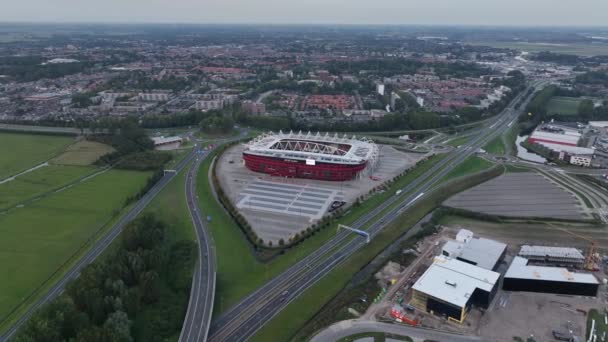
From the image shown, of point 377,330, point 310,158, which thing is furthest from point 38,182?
point 377,330

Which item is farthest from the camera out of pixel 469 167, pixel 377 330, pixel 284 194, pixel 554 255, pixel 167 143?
pixel 167 143

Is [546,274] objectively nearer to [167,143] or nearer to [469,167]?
[469,167]

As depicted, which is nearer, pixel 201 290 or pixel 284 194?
pixel 201 290

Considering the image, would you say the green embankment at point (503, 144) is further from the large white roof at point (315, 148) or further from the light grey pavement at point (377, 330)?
the light grey pavement at point (377, 330)

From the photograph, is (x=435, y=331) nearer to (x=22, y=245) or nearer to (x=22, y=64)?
(x=22, y=245)

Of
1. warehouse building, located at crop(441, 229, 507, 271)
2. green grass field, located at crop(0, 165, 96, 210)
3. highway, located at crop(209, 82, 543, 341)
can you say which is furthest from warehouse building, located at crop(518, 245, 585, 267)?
green grass field, located at crop(0, 165, 96, 210)

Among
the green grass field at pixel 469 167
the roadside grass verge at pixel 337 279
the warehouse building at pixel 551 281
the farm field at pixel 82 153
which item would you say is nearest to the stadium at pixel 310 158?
the roadside grass verge at pixel 337 279
